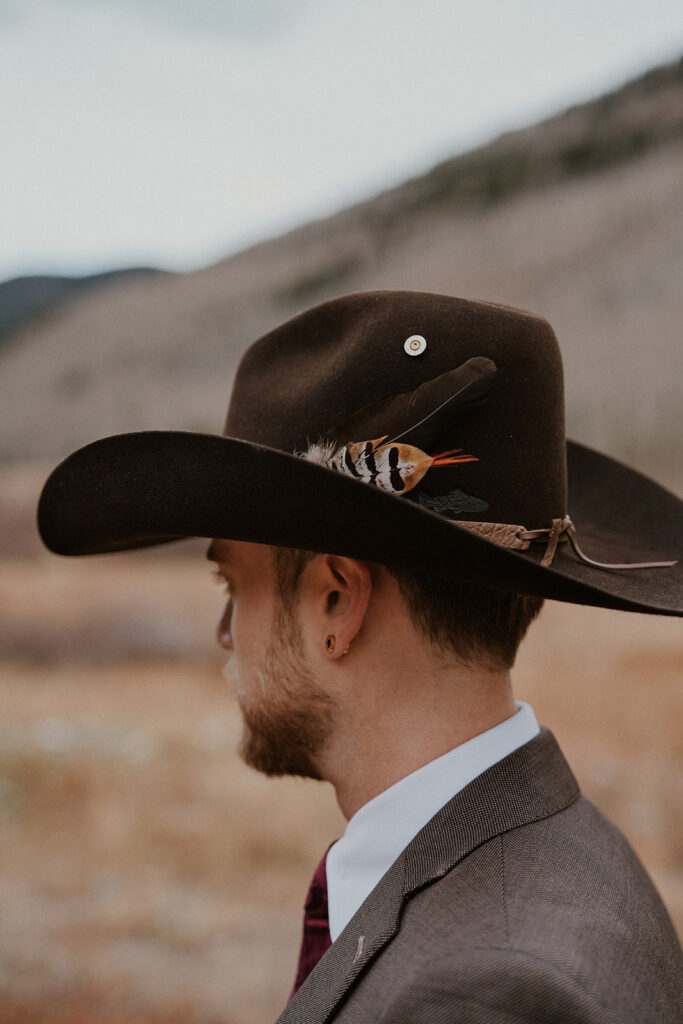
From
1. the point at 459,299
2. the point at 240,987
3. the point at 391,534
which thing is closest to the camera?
the point at 391,534

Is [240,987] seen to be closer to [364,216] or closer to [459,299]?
[459,299]

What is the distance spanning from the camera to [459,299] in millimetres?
1214

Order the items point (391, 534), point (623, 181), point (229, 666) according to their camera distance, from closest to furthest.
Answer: point (391, 534) → point (229, 666) → point (623, 181)

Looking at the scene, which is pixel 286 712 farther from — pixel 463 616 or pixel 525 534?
pixel 525 534

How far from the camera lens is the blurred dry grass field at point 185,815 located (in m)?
3.01

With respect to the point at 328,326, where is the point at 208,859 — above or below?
below

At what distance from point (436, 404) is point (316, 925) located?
77 centimetres

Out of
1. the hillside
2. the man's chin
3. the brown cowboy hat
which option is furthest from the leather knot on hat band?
the hillside

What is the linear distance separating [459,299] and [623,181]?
5067 mm

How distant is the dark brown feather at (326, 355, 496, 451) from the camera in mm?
1128

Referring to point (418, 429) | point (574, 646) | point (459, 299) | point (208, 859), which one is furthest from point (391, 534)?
point (574, 646)

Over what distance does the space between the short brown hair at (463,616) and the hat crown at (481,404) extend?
0.35 ft

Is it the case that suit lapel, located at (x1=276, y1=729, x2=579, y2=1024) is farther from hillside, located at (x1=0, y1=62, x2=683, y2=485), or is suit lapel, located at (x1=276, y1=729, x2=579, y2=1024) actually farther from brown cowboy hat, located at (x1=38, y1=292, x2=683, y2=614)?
hillside, located at (x1=0, y1=62, x2=683, y2=485)

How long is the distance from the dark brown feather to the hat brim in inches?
4.9
